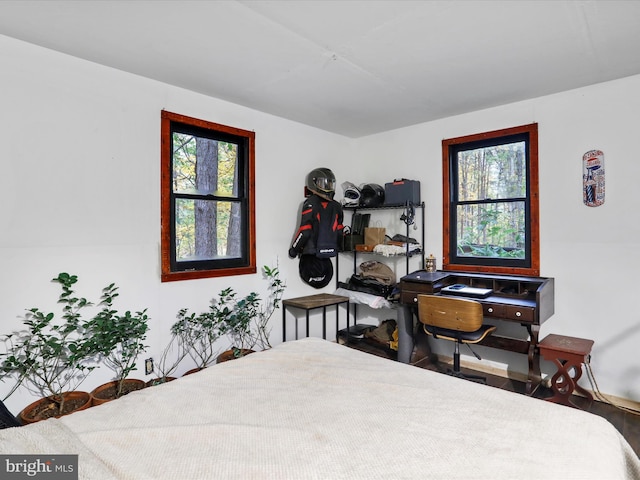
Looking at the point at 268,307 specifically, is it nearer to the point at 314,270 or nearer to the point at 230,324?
the point at 230,324

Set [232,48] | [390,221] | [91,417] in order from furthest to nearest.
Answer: [390,221]
[232,48]
[91,417]

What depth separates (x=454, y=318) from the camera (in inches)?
110

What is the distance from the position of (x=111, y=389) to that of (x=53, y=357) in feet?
1.45

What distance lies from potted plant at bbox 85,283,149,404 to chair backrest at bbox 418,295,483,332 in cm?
208

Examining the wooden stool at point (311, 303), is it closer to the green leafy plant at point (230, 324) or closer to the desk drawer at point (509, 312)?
the green leafy plant at point (230, 324)

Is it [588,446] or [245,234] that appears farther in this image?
[245,234]

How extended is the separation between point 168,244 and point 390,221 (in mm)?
2374

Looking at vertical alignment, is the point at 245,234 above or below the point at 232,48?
below

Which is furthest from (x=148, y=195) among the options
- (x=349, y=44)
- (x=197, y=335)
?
(x=349, y=44)

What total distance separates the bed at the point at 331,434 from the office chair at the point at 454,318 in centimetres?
120

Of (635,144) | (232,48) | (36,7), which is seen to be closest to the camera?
(36,7)

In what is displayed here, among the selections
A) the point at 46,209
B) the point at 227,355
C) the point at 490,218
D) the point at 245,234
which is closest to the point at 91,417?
the point at 46,209

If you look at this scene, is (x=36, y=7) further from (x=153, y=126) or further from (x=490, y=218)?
(x=490, y=218)

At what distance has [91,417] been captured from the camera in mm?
1307
